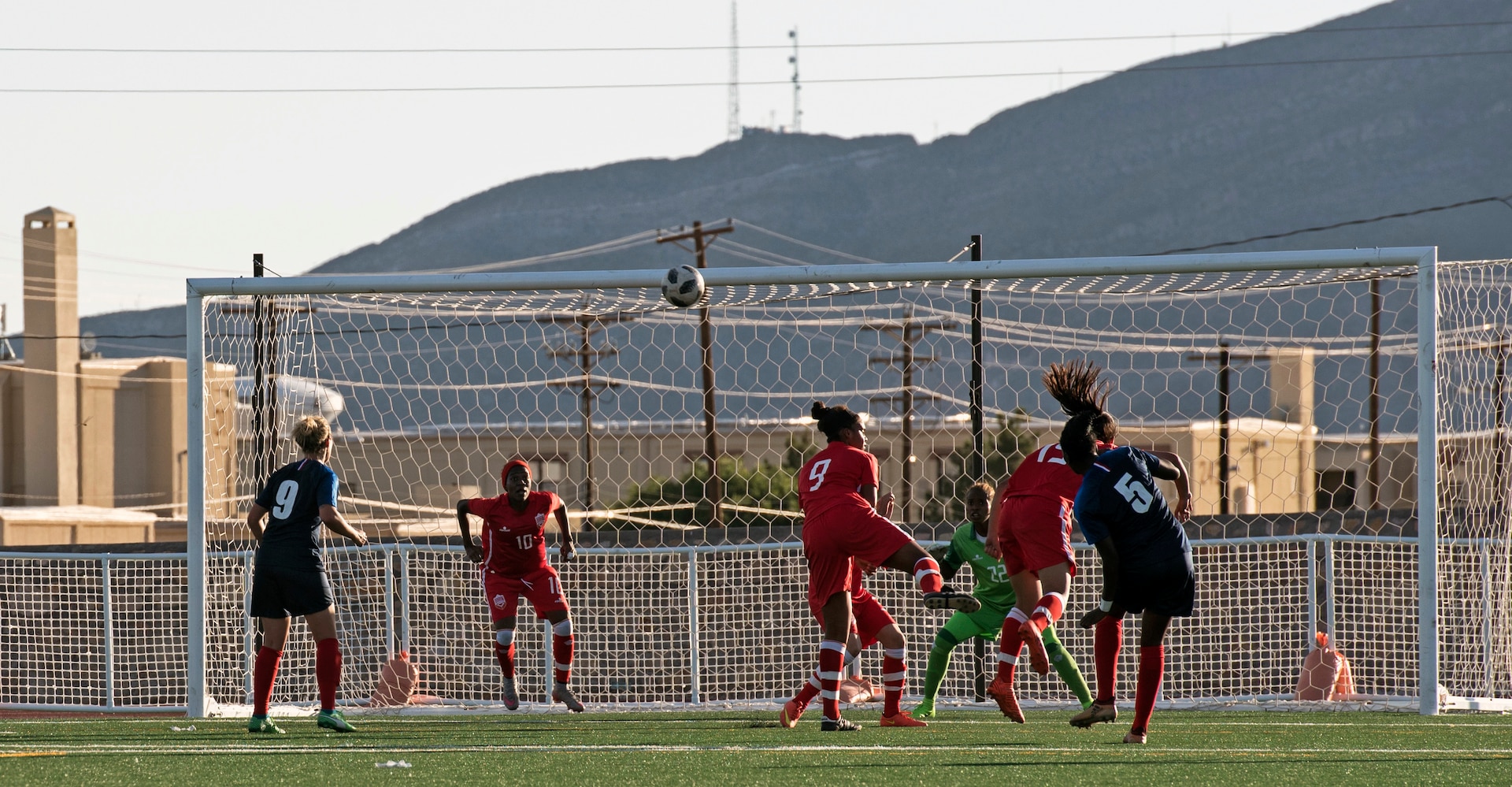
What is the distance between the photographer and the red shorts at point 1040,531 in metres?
7.43

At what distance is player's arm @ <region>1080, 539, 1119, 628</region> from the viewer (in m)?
6.21

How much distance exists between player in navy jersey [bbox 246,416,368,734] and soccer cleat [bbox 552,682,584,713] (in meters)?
1.81

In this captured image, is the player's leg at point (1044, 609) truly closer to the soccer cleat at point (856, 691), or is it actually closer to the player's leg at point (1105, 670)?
the player's leg at point (1105, 670)

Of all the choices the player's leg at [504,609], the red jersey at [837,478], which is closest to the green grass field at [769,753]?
the red jersey at [837,478]

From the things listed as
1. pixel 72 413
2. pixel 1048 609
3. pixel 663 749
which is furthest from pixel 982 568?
pixel 72 413

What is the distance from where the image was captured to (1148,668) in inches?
249

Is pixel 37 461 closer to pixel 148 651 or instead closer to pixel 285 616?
pixel 148 651

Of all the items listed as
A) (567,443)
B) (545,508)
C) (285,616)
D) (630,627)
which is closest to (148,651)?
(630,627)

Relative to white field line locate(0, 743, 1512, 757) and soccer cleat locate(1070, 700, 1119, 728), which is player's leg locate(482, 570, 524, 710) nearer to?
white field line locate(0, 743, 1512, 757)

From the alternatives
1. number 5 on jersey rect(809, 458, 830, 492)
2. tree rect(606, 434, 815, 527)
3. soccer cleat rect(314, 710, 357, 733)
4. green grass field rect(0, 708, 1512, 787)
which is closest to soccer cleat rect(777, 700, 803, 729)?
green grass field rect(0, 708, 1512, 787)

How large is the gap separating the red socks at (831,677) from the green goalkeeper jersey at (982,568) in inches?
58.9

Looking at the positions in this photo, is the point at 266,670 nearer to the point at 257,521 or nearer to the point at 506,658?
the point at 257,521

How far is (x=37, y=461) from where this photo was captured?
133ft

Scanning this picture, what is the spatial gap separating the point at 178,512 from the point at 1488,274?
42.7 metres
